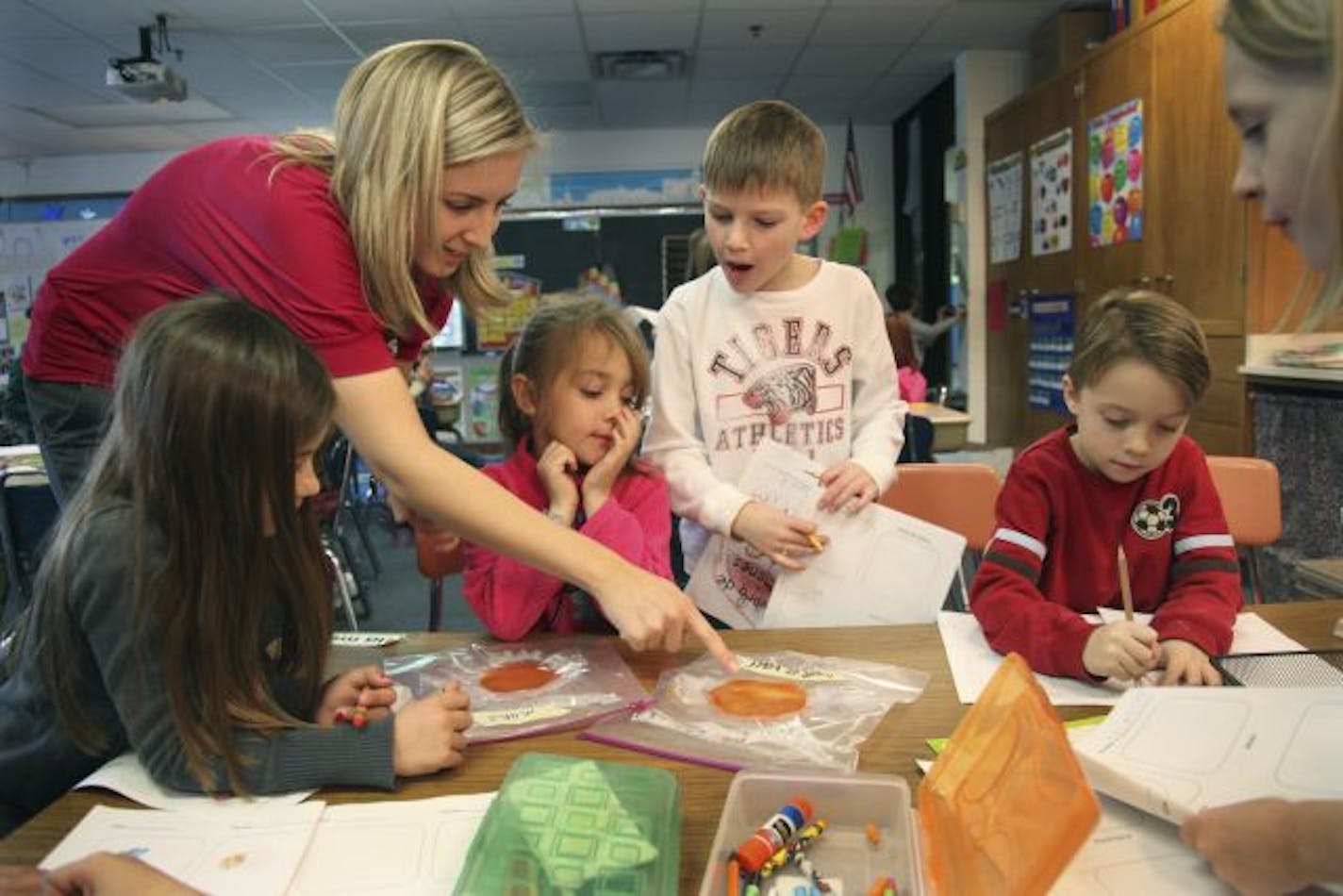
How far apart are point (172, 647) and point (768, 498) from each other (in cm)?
80

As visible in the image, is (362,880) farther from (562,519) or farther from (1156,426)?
(1156,426)

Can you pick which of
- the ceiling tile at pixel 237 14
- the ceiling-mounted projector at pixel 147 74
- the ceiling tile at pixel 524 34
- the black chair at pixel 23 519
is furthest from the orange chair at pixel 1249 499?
the ceiling-mounted projector at pixel 147 74

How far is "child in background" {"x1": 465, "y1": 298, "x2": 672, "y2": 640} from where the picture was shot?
1.33 m

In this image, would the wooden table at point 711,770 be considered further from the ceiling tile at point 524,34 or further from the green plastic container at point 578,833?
the ceiling tile at point 524,34

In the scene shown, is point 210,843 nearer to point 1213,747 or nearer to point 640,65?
point 1213,747

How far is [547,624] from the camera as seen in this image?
A: 1.32 metres

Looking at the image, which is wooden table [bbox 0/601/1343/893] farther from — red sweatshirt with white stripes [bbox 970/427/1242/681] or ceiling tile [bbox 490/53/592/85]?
ceiling tile [bbox 490/53/592/85]

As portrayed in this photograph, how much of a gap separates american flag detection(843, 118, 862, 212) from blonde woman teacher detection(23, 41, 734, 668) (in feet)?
20.9

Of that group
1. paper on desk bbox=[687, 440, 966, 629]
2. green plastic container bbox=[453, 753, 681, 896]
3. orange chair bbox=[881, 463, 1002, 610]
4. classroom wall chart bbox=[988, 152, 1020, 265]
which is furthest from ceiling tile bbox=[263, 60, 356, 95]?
green plastic container bbox=[453, 753, 681, 896]

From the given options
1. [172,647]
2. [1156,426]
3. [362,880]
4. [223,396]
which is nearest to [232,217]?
[223,396]

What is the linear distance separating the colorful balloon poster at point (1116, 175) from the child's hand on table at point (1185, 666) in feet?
11.5

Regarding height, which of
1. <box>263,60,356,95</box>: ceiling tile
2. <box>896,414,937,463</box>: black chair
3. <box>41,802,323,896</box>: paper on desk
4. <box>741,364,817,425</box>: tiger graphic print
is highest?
<box>263,60,356,95</box>: ceiling tile

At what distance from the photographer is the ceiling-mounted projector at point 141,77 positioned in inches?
188

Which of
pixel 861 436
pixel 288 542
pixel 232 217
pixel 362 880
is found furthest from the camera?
pixel 861 436
